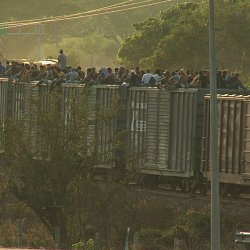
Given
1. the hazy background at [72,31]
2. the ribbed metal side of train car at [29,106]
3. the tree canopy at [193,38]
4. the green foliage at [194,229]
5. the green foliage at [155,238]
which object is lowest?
the green foliage at [155,238]

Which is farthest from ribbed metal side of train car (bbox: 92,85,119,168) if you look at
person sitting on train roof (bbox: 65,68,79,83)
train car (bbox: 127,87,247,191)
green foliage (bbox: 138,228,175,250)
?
person sitting on train roof (bbox: 65,68,79,83)

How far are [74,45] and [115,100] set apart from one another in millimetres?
82684

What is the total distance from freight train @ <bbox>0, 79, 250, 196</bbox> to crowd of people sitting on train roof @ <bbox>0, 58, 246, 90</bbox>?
35 centimetres

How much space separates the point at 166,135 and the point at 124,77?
2.88 meters

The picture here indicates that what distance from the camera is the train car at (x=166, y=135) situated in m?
28.6

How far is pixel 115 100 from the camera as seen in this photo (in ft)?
88.1

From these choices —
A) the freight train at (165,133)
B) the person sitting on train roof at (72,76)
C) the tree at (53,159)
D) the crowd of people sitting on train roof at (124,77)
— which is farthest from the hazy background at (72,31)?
the tree at (53,159)

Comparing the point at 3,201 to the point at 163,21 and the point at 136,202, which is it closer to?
the point at 136,202

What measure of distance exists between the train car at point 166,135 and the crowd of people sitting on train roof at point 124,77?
39 cm

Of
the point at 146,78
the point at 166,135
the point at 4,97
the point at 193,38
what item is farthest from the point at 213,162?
the point at 193,38

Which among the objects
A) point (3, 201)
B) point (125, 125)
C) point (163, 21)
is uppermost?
point (163, 21)

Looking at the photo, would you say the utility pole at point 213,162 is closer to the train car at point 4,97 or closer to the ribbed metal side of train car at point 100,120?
the ribbed metal side of train car at point 100,120

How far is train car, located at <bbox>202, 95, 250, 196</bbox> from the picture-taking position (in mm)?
26703

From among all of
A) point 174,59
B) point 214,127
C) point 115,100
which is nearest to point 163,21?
point 174,59
